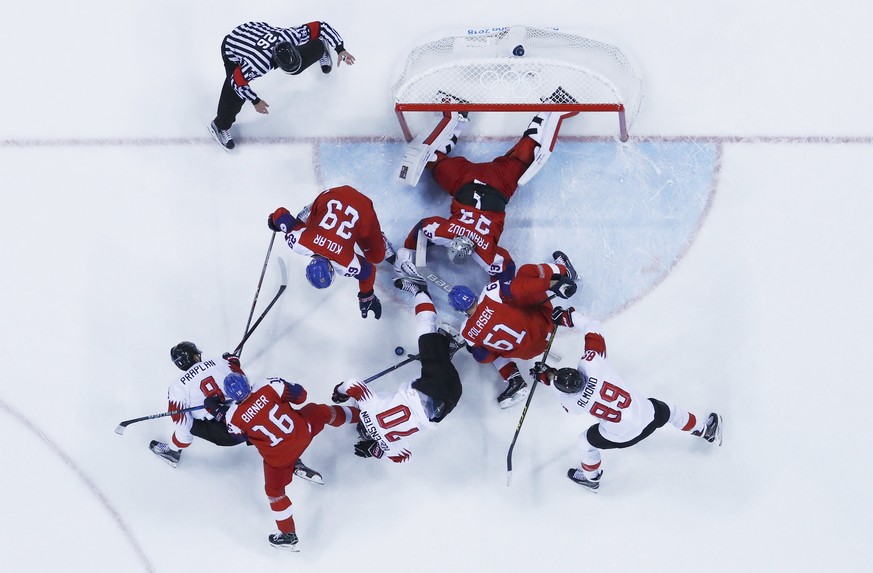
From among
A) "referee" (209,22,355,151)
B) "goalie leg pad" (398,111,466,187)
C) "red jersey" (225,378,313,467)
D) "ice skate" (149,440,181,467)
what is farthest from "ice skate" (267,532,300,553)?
"referee" (209,22,355,151)

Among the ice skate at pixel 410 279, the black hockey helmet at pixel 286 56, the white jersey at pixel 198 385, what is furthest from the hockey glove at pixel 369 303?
the black hockey helmet at pixel 286 56

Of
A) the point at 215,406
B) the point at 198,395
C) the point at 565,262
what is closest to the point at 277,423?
the point at 215,406

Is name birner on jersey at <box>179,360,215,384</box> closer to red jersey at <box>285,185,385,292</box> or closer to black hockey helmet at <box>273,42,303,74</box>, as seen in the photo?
red jersey at <box>285,185,385,292</box>

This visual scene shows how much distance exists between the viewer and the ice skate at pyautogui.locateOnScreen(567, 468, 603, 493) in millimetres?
5852

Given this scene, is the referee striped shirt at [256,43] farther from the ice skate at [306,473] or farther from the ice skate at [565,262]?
the ice skate at [306,473]

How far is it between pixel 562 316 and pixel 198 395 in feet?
8.73

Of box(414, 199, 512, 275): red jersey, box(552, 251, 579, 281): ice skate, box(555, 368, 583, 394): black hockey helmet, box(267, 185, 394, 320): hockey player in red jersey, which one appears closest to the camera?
box(555, 368, 583, 394): black hockey helmet

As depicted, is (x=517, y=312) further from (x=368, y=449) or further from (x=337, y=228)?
(x=368, y=449)

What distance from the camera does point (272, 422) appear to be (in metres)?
5.20

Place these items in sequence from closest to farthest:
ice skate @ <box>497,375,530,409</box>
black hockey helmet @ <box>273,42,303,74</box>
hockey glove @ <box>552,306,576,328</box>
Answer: black hockey helmet @ <box>273,42,303,74</box> → hockey glove @ <box>552,306,576,328</box> → ice skate @ <box>497,375,530,409</box>

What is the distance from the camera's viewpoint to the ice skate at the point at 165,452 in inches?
237

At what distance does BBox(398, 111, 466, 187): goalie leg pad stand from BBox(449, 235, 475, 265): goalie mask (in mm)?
612

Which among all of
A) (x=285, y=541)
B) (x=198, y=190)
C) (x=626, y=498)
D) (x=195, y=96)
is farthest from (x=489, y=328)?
(x=195, y=96)

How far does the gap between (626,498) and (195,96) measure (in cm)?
476
